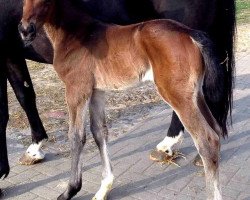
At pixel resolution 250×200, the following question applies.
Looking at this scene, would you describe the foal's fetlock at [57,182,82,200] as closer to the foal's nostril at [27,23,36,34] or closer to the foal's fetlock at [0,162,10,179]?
the foal's fetlock at [0,162,10,179]

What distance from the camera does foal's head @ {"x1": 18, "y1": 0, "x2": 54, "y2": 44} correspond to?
8.40ft

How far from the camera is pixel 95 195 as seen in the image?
3.13 metres

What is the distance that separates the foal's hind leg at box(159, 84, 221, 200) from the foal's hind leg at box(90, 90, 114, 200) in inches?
27.1

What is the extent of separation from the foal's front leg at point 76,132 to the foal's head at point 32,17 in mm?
497

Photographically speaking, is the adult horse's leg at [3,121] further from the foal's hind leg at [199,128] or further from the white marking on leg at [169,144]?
the foal's hind leg at [199,128]

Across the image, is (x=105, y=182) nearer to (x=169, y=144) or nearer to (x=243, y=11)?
(x=169, y=144)

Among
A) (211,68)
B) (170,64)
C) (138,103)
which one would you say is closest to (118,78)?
(170,64)

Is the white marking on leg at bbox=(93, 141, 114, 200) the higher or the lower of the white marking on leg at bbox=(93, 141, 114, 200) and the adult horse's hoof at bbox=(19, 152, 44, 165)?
the higher

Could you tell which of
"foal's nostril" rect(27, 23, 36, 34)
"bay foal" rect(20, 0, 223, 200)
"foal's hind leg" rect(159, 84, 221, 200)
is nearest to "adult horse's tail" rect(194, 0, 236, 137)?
"bay foal" rect(20, 0, 223, 200)

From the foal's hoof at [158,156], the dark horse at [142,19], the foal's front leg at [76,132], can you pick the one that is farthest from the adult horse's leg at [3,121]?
the foal's hoof at [158,156]

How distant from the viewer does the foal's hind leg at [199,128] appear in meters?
2.57

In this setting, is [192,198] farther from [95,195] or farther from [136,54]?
[136,54]

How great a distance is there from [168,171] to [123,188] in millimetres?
495

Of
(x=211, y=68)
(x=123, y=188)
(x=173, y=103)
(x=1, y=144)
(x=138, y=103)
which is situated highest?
(x=211, y=68)
